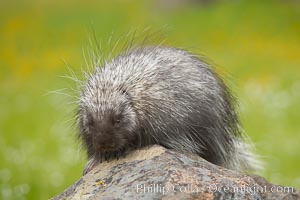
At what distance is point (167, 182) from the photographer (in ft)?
18.2

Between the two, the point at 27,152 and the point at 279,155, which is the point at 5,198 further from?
the point at 279,155

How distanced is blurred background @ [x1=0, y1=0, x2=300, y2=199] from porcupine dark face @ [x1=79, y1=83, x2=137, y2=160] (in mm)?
1103

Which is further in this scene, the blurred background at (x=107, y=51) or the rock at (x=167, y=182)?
the blurred background at (x=107, y=51)

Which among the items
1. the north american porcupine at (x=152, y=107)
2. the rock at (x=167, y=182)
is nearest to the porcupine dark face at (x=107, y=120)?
the north american porcupine at (x=152, y=107)

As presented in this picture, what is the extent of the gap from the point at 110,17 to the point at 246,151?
824 inches

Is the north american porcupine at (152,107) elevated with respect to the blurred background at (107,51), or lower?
lower

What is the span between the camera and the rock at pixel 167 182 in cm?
551

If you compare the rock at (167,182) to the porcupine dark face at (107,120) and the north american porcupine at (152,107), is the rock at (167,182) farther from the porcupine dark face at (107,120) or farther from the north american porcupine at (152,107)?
the north american porcupine at (152,107)

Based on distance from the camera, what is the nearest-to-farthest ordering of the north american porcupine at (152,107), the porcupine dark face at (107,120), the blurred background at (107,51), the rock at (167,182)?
1. the rock at (167,182)
2. the porcupine dark face at (107,120)
3. the north american porcupine at (152,107)
4. the blurred background at (107,51)

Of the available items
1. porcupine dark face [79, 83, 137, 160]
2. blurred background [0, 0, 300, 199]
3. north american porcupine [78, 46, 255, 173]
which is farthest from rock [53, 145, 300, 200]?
blurred background [0, 0, 300, 199]

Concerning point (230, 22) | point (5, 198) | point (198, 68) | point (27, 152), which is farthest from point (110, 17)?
point (198, 68)

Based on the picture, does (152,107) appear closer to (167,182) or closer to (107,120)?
(107,120)

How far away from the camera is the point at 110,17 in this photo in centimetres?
2825

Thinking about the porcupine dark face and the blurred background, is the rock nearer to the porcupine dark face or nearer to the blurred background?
the porcupine dark face
